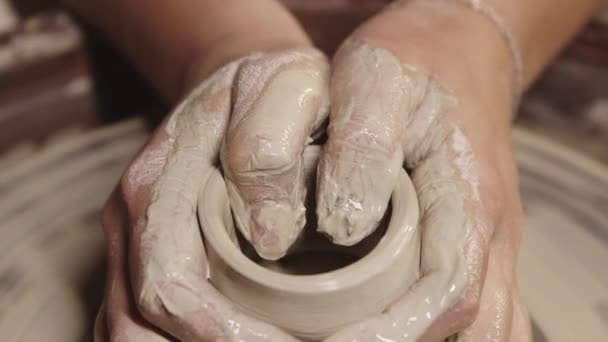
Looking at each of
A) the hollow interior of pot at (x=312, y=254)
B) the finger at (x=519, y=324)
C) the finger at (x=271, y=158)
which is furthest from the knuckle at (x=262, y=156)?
the finger at (x=519, y=324)

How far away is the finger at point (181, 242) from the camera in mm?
807

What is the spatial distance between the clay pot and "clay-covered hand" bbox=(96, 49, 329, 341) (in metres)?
0.02

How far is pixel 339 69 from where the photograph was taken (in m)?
0.97

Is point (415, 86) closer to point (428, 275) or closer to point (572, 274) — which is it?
point (428, 275)

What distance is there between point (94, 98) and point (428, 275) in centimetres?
119

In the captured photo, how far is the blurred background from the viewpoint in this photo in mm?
1210

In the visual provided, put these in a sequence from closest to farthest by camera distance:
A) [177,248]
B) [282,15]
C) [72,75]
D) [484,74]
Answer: [177,248] < [484,74] < [282,15] < [72,75]

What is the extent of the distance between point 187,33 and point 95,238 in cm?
42

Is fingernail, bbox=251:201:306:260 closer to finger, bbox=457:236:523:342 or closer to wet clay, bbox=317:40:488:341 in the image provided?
wet clay, bbox=317:40:488:341

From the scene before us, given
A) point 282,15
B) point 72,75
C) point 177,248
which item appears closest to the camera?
point 177,248

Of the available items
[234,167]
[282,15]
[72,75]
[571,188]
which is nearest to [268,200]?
[234,167]

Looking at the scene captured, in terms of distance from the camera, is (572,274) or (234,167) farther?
(572,274)

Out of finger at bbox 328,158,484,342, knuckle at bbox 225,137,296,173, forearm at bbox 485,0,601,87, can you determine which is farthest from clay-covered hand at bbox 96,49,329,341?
forearm at bbox 485,0,601,87

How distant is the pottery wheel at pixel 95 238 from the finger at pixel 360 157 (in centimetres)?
47
